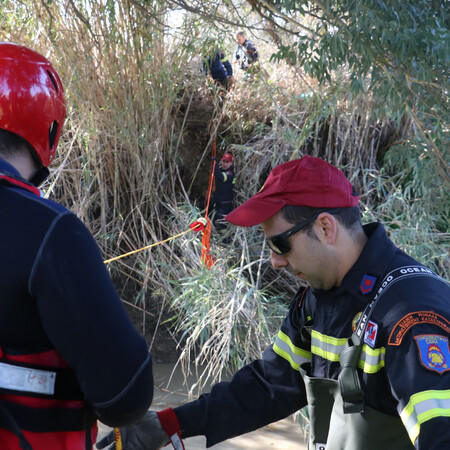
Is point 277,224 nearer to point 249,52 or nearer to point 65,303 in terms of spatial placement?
point 65,303

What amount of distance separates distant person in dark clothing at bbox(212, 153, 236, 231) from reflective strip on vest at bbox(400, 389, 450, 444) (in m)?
5.37

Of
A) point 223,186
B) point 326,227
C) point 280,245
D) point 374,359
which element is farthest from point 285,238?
point 223,186

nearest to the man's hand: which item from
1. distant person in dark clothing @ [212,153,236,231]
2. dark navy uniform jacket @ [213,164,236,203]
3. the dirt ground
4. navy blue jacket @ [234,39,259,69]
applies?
the dirt ground

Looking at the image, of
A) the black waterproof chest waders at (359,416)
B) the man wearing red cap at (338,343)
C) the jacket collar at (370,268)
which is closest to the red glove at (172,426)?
the man wearing red cap at (338,343)

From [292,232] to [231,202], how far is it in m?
5.03

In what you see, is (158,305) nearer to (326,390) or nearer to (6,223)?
(326,390)

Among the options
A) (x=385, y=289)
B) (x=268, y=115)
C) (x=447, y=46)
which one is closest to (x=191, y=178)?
(x=268, y=115)

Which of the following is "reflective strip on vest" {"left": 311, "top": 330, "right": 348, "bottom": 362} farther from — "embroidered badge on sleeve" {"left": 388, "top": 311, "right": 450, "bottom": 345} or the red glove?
the red glove

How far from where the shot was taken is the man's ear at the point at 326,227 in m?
1.90

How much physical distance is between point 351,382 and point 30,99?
1.13 m

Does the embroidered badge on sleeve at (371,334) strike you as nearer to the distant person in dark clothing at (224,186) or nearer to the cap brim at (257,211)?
the cap brim at (257,211)

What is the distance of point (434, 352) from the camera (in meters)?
1.50

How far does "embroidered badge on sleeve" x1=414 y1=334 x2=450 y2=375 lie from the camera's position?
1479 mm

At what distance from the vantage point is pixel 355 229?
6.40ft
